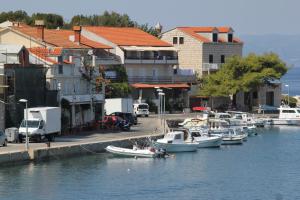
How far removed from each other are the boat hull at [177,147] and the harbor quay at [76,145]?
1596mm

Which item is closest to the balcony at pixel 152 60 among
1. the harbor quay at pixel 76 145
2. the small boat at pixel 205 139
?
the harbor quay at pixel 76 145

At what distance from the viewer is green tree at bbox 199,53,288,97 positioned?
111688 mm

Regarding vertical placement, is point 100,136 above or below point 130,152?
above

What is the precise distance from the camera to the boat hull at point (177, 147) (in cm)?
7489

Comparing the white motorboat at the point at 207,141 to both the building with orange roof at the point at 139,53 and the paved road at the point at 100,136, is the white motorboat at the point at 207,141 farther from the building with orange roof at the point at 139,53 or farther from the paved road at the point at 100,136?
the building with orange roof at the point at 139,53

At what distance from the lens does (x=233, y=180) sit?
202 ft

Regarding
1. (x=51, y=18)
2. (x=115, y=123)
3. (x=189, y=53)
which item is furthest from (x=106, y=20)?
(x=115, y=123)

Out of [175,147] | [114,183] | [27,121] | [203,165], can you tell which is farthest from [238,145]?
[114,183]

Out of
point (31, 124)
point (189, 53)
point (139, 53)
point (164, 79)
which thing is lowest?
point (31, 124)

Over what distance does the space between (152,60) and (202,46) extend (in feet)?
30.1

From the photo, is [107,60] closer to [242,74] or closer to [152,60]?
[152,60]

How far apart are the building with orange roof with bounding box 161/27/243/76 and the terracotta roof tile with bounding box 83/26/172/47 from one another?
457 centimetres

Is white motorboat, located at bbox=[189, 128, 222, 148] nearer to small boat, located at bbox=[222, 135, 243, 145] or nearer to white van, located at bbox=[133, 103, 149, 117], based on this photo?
small boat, located at bbox=[222, 135, 243, 145]

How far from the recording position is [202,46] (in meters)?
117
